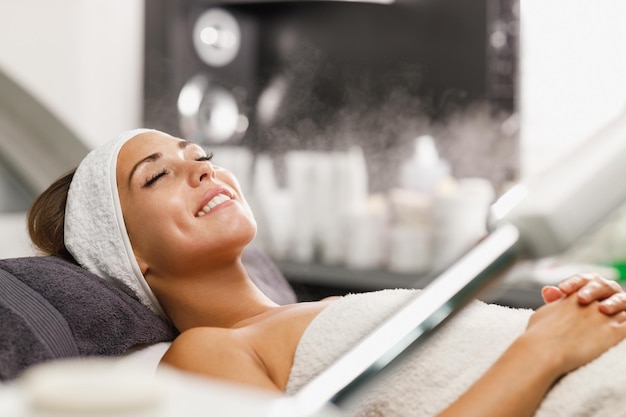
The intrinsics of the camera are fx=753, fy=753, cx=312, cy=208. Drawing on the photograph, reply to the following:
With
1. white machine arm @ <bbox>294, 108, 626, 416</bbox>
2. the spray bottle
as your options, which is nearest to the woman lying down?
white machine arm @ <bbox>294, 108, 626, 416</bbox>

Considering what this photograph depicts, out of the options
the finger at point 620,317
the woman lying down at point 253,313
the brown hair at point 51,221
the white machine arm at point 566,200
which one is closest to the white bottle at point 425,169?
the woman lying down at point 253,313

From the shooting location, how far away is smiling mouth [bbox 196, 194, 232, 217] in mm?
1036

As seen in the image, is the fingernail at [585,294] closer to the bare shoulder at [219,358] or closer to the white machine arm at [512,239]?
the bare shoulder at [219,358]

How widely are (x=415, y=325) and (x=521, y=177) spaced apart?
160cm

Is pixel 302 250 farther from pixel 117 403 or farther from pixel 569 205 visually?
pixel 117 403

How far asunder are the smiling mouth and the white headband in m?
0.12

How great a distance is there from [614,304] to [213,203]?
531mm

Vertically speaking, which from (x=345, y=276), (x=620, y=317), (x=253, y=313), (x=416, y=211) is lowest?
(x=345, y=276)

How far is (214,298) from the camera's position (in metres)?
1.07

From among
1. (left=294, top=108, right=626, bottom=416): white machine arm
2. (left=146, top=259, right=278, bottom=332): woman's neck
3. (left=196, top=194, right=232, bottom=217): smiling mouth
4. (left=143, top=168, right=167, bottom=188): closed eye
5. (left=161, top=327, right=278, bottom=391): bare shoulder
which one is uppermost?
Answer: (left=294, top=108, right=626, bottom=416): white machine arm

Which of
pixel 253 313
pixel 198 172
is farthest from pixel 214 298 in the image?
pixel 198 172

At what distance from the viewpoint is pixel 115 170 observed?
1085 millimetres

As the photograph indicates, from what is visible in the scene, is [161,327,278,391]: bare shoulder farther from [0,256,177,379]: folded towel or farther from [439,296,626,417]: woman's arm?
[439,296,626,417]: woman's arm

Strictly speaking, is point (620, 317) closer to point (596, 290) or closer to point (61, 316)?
point (596, 290)
